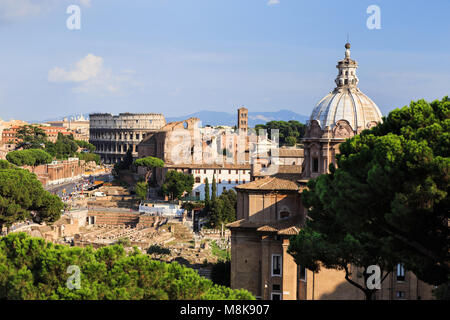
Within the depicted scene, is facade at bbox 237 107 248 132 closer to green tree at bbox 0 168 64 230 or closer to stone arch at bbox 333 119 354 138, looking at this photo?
green tree at bbox 0 168 64 230

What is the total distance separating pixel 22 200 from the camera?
25656 mm

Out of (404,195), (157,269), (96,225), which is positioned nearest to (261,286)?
(157,269)

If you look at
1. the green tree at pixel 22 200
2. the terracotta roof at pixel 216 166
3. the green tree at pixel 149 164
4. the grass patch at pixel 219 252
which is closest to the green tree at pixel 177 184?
the terracotta roof at pixel 216 166

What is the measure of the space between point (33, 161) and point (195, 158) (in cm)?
1893

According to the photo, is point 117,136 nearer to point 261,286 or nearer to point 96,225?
point 96,225

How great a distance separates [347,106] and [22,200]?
47.4ft

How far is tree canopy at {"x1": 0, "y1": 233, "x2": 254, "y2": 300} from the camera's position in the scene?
41.1 ft

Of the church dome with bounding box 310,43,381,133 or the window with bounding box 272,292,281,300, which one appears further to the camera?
the church dome with bounding box 310,43,381,133

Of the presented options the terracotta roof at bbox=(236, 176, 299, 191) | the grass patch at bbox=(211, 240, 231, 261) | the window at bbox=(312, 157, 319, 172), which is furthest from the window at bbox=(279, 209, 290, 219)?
the grass patch at bbox=(211, 240, 231, 261)

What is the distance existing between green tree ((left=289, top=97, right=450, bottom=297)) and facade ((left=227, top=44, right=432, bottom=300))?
712 cm

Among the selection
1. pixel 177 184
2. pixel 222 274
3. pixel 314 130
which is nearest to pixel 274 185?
pixel 314 130

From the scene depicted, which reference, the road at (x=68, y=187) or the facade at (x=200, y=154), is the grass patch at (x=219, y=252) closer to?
the facade at (x=200, y=154)

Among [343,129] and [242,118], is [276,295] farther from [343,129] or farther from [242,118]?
[242,118]

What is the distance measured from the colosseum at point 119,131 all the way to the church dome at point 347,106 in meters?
72.1
